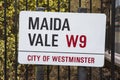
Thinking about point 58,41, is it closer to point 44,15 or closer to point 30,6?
point 44,15

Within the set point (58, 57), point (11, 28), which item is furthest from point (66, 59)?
point (11, 28)

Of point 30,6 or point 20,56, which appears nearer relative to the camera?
point 20,56

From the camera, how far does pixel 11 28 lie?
6941mm

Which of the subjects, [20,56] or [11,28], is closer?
[20,56]

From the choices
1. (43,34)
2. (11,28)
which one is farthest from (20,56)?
(11,28)

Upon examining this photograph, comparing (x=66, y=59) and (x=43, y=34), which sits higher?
(x=43, y=34)

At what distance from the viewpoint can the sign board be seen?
164 inches

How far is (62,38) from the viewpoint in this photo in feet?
13.7

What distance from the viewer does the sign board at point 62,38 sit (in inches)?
164

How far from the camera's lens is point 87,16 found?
13.8ft

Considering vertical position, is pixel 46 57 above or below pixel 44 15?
below

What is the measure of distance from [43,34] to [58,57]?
0.91 ft

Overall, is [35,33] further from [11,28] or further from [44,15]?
[11,28]

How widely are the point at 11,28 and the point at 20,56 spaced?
2.80 metres
